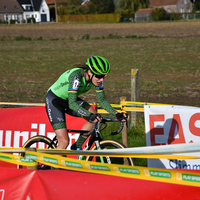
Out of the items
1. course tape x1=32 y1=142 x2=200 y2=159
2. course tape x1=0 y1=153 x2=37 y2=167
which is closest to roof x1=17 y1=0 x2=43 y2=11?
course tape x1=0 y1=153 x2=37 y2=167

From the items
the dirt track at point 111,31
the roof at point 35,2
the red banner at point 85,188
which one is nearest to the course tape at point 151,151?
the red banner at point 85,188

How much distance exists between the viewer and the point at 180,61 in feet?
71.3

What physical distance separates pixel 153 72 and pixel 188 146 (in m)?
15.3

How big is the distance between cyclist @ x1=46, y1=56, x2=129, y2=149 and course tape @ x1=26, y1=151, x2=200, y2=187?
1457 mm

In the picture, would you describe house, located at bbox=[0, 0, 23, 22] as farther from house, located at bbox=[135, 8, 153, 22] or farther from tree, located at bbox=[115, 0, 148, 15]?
house, located at bbox=[135, 8, 153, 22]

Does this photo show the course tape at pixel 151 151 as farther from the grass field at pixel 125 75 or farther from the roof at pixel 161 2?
the roof at pixel 161 2

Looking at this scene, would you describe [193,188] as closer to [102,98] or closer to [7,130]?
[102,98]

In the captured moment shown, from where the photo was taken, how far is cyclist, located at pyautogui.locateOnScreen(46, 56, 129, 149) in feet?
16.6

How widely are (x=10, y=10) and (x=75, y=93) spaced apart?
123294 millimetres

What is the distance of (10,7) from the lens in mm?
121250

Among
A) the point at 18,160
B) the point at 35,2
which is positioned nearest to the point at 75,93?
the point at 18,160

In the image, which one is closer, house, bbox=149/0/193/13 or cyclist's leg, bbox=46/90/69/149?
cyclist's leg, bbox=46/90/69/149

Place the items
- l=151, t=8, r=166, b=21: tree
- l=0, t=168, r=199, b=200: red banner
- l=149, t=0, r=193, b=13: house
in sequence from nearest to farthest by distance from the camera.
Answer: l=0, t=168, r=199, b=200: red banner → l=151, t=8, r=166, b=21: tree → l=149, t=0, r=193, b=13: house

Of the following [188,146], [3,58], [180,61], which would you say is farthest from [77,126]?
[3,58]
